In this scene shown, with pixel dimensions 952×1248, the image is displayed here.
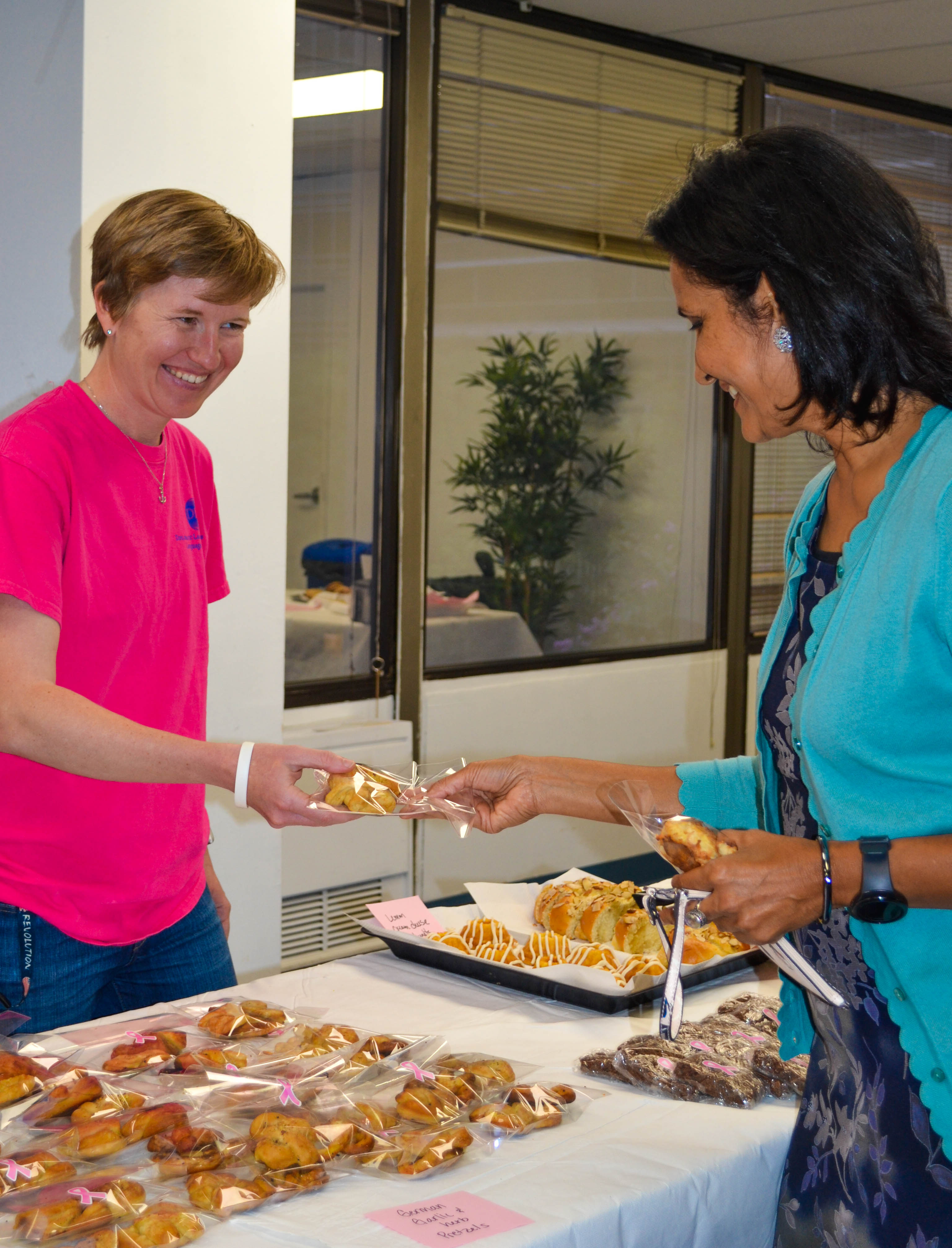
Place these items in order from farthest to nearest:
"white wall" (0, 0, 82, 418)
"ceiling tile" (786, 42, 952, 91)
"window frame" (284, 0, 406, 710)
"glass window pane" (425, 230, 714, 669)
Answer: "ceiling tile" (786, 42, 952, 91), "glass window pane" (425, 230, 714, 669), "window frame" (284, 0, 406, 710), "white wall" (0, 0, 82, 418)

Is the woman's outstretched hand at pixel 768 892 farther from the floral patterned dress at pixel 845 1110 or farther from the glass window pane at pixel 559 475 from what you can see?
the glass window pane at pixel 559 475

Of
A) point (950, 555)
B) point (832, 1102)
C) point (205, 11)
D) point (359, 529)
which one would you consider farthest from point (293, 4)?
point (832, 1102)

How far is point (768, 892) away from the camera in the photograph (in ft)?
3.63

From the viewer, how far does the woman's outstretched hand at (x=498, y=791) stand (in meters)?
1.61

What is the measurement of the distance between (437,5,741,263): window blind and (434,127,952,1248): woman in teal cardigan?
10.1 feet

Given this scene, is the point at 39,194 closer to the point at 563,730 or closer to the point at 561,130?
the point at 561,130

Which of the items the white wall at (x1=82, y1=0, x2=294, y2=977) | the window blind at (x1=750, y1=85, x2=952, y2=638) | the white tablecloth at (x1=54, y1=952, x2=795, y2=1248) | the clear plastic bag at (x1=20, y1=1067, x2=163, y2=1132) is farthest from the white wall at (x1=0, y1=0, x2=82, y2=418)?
the window blind at (x1=750, y1=85, x2=952, y2=638)

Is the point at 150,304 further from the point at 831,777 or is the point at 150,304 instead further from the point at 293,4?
the point at 293,4

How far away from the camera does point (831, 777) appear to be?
3.79 feet

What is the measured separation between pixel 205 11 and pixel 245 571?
3.71 feet

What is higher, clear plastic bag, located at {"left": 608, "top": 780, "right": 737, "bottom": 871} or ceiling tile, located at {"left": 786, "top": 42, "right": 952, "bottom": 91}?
ceiling tile, located at {"left": 786, "top": 42, "right": 952, "bottom": 91}

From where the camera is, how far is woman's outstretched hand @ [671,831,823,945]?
110 cm

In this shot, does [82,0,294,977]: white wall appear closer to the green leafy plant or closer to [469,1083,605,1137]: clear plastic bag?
[469,1083,605,1137]: clear plastic bag

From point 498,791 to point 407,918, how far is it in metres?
0.33
